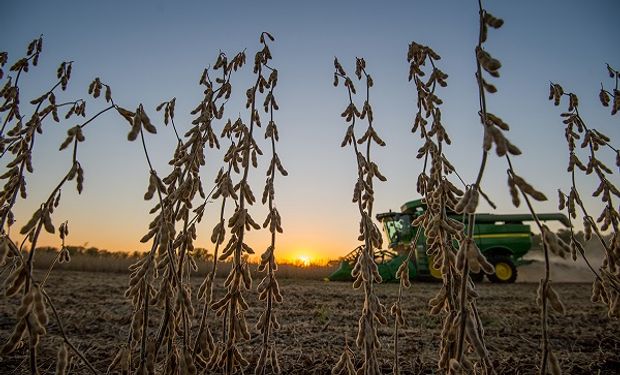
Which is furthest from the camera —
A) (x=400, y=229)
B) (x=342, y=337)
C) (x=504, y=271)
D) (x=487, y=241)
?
(x=400, y=229)

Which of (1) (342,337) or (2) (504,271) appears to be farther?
(2) (504,271)

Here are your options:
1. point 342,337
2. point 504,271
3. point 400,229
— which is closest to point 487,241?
point 504,271

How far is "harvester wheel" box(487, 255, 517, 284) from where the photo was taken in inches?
592

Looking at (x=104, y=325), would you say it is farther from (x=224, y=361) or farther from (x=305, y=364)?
(x=224, y=361)

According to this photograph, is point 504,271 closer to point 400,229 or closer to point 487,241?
point 487,241

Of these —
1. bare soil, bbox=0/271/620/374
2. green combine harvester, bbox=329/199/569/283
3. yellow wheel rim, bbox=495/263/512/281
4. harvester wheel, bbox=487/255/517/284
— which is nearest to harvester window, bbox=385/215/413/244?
green combine harvester, bbox=329/199/569/283

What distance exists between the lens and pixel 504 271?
50.2ft

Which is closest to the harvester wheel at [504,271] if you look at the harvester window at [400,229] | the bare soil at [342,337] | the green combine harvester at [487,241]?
the green combine harvester at [487,241]

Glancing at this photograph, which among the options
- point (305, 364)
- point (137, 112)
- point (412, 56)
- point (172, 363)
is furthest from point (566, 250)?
point (305, 364)

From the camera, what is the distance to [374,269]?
→ 4.70 ft

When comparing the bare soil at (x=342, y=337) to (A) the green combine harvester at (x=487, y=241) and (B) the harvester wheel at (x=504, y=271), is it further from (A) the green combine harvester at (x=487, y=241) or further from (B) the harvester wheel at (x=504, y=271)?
(B) the harvester wheel at (x=504, y=271)

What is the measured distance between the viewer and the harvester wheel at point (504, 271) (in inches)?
592

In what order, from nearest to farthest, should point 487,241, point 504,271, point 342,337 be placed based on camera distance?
point 342,337
point 504,271
point 487,241

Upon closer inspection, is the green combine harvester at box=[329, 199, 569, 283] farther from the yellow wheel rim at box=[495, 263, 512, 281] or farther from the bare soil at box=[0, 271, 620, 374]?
the bare soil at box=[0, 271, 620, 374]
